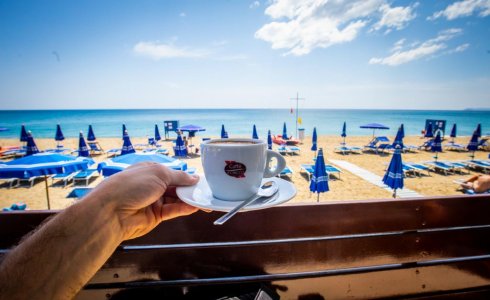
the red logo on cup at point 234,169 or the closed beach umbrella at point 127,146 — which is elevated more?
the red logo on cup at point 234,169

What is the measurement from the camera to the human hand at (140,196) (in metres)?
0.80

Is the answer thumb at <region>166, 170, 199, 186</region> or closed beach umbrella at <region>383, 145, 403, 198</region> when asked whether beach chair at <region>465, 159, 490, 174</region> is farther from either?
thumb at <region>166, 170, 199, 186</region>

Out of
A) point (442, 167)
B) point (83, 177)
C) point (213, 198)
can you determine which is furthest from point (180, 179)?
point (442, 167)

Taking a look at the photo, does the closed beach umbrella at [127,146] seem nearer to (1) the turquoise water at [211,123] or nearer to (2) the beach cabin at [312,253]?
(2) the beach cabin at [312,253]

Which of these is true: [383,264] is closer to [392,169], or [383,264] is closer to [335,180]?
[392,169]

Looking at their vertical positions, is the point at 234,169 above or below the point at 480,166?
above

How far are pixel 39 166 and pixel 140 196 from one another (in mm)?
6042

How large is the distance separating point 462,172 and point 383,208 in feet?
44.3

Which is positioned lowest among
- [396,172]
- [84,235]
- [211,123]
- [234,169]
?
[211,123]

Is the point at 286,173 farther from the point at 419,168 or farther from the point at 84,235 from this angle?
the point at 84,235

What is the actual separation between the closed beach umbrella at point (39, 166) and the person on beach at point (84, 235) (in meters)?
5.74

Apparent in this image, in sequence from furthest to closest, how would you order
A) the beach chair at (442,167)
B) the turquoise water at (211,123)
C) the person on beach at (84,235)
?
the turquoise water at (211,123)
the beach chair at (442,167)
the person on beach at (84,235)

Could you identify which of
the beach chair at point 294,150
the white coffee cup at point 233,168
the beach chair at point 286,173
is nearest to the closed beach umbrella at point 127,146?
the beach chair at point 286,173

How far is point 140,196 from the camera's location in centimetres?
84
